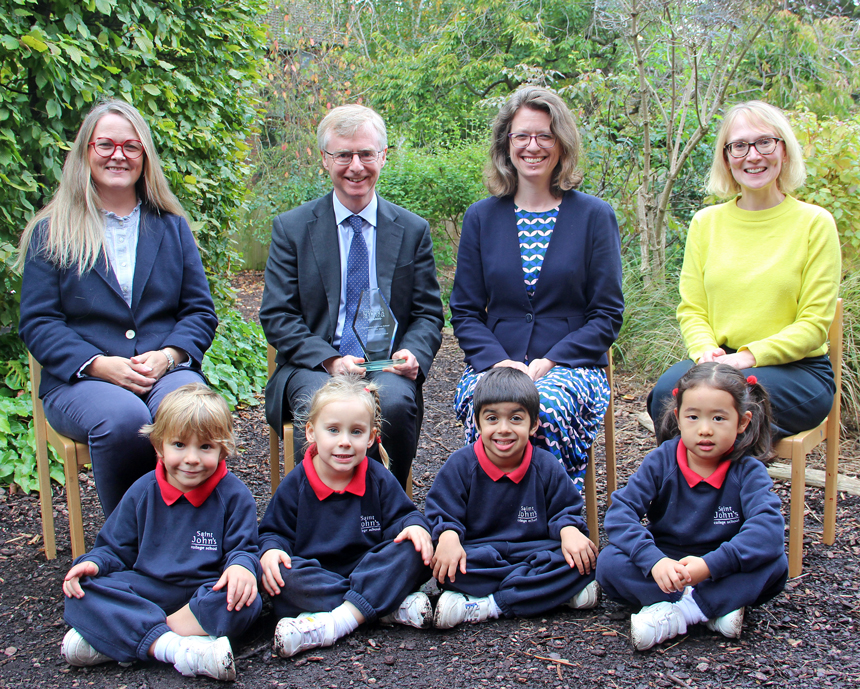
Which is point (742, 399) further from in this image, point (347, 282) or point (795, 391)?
point (347, 282)

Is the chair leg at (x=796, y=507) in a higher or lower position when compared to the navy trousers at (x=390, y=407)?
lower

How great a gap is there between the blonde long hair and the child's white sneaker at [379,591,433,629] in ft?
5.63

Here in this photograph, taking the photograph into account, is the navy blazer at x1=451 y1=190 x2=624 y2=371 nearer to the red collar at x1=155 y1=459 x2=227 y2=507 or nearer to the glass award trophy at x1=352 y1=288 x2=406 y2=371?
the glass award trophy at x1=352 y1=288 x2=406 y2=371

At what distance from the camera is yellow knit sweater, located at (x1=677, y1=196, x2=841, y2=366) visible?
9.59 ft

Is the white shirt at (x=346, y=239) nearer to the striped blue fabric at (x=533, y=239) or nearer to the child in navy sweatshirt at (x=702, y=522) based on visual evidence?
the striped blue fabric at (x=533, y=239)

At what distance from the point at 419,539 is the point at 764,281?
1.71 metres

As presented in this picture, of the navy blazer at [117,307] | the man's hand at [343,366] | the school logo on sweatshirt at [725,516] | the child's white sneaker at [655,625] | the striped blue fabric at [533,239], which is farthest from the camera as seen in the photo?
the striped blue fabric at [533,239]

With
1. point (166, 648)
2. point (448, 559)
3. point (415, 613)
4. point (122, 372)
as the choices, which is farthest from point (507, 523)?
point (122, 372)

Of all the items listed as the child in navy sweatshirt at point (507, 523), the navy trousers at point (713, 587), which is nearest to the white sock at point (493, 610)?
the child in navy sweatshirt at point (507, 523)

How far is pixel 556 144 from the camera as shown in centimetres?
312

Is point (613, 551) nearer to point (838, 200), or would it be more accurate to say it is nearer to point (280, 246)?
point (280, 246)

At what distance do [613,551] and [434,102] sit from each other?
49.6 ft

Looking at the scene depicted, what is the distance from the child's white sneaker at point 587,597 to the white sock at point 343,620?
29.0 inches

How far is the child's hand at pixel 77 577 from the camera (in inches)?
87.7
